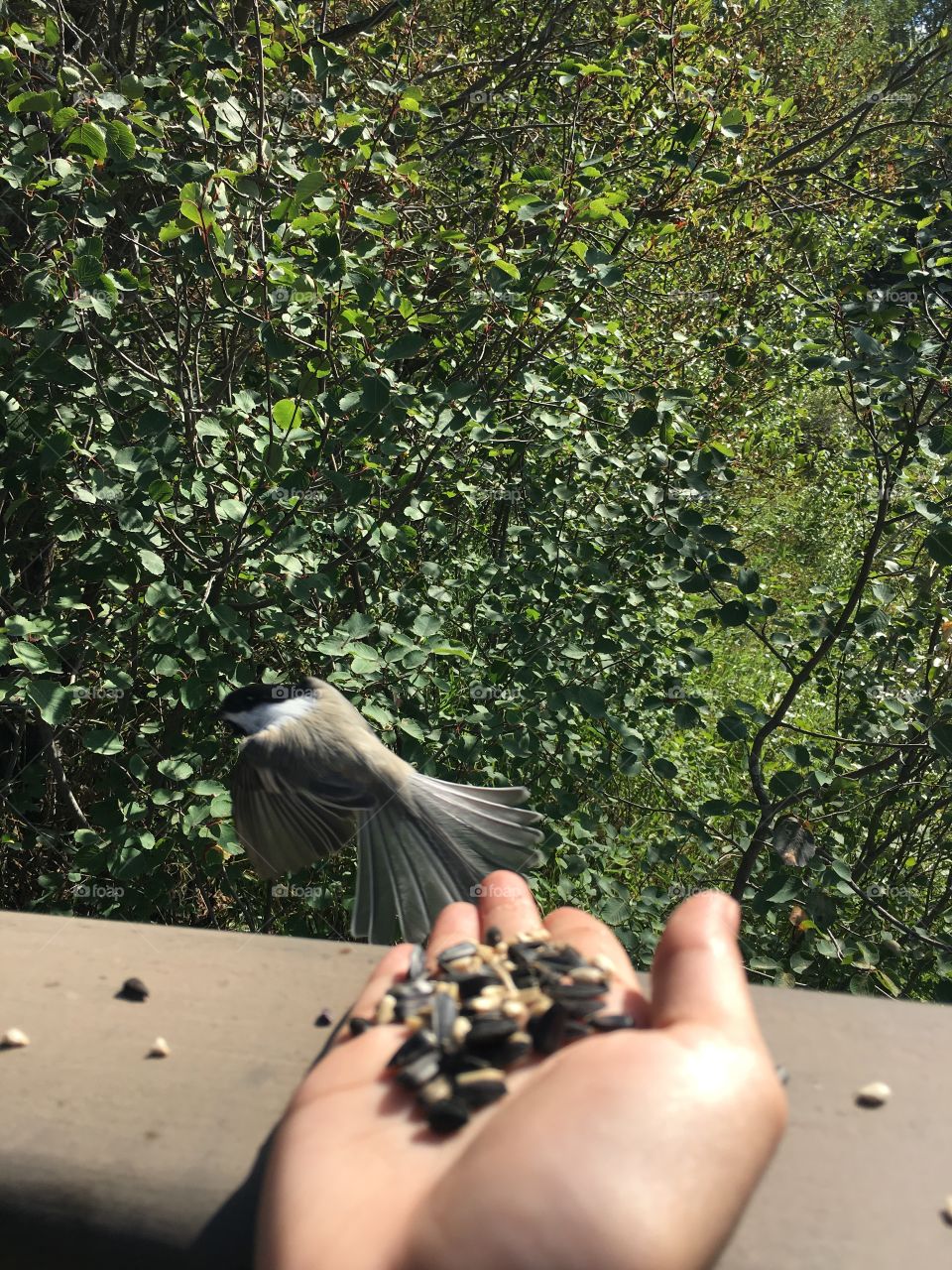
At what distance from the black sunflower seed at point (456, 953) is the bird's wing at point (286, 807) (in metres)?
0.88

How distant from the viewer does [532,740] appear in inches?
104

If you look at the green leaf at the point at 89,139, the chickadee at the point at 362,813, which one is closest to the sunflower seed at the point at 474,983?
the chickadee at the point at 362,813

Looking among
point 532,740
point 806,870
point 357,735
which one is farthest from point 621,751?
point 357,735

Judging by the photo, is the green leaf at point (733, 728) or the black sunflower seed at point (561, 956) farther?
the green leaf at point (733, 728)

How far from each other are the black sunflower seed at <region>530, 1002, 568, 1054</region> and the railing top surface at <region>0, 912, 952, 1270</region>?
246 mm

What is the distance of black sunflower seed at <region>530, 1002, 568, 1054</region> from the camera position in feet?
3.47

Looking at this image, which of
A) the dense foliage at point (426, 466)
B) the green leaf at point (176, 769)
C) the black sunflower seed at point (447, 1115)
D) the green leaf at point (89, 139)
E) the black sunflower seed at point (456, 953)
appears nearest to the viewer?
the black sunflower seed at point (447, 1115)

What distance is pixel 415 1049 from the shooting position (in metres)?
1.07

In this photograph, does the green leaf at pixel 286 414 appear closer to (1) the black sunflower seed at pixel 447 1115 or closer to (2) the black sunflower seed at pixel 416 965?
(2) the black sunflower seed at pixel 416 965

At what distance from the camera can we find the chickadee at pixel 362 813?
2.14 m

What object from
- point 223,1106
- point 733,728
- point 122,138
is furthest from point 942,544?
point 122,138

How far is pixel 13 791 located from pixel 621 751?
200 centimetres

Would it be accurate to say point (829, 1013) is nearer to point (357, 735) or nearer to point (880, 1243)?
point (880, 1243)

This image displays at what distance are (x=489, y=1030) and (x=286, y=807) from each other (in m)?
1.27
